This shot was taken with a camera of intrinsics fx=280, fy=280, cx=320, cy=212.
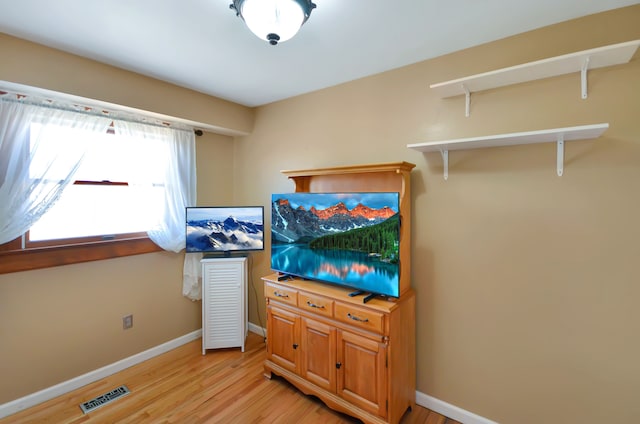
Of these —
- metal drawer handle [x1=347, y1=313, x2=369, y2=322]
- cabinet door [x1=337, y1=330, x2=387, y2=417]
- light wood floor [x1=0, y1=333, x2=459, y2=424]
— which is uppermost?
metal drawer handle [x1=347, y1=313, x2=369, y2=322]

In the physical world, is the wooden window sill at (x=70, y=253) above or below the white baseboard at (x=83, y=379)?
above

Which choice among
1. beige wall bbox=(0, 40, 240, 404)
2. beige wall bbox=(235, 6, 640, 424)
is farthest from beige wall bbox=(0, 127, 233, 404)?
beige wall bbox=(235, 6, 640, 424)

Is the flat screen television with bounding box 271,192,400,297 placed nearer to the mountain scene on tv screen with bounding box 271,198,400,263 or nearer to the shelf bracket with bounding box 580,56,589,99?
the mountain scene on tv screen with bounding box 271,198,400,263

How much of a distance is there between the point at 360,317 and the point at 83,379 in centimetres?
236

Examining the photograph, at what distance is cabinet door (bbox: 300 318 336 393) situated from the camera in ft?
6.73

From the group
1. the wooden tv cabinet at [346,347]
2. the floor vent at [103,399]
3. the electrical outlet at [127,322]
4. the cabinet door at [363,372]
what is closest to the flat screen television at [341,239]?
the wooden tv cabinet at [346,347]

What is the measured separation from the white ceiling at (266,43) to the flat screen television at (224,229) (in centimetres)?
124

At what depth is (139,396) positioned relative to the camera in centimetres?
221

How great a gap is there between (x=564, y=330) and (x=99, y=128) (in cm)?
363

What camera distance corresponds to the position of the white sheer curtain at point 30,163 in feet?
6.38

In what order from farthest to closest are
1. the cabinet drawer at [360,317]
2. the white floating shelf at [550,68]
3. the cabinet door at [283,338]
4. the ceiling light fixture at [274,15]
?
1. the cabinet door at [283,338]
2. the cabinet drawer at [360,317]
3. the white floating shelf at [550,68]
4. the ceiling light fixture at [274,15]

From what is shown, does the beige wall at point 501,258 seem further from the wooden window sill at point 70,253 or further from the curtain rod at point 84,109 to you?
the curtain rod at point 84,109

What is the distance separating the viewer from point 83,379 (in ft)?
7.57

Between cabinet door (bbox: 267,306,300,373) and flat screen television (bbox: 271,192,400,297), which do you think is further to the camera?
cabinet door (bbox: 267,306,300,373)
